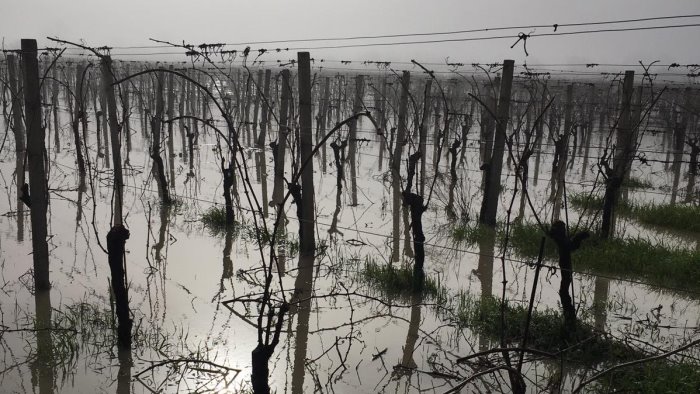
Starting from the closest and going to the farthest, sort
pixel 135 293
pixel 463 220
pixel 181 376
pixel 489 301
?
pixel 181 376
pixel 489 301
pixel 135 293
pixel 463 220

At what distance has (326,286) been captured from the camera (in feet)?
20.1

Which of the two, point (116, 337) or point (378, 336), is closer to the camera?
point (116, 337)

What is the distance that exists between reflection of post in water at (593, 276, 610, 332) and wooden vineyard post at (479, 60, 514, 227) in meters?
2.12

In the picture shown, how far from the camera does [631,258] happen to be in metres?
6.64

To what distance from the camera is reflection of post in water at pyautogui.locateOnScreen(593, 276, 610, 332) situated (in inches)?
203

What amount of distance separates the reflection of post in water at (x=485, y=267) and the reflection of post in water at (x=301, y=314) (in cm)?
142

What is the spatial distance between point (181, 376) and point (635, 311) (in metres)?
4.03

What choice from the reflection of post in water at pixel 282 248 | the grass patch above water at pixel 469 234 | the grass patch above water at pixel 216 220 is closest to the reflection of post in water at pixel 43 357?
the reflection of post in water at pixel 282 248

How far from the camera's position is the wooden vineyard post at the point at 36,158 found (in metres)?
4.98

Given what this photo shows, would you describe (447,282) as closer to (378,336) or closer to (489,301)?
(489,301)

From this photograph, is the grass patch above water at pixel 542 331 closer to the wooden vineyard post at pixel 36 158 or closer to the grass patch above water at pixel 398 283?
the grass patch above water at pixel 398 283

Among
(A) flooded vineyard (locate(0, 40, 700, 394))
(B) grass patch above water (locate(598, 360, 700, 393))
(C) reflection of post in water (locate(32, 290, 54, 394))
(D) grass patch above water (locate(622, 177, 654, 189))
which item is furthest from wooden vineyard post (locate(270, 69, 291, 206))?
(B) grass patch above water (locate(598, 360, 700, 393))

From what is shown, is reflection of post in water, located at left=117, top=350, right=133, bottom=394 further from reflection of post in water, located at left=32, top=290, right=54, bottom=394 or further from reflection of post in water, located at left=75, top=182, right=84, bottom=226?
reflection of post in water, located at left=75, top=182, right=84, bottom=226

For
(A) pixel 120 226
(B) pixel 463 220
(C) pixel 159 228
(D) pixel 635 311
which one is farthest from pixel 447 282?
(C) pixel 159 228
